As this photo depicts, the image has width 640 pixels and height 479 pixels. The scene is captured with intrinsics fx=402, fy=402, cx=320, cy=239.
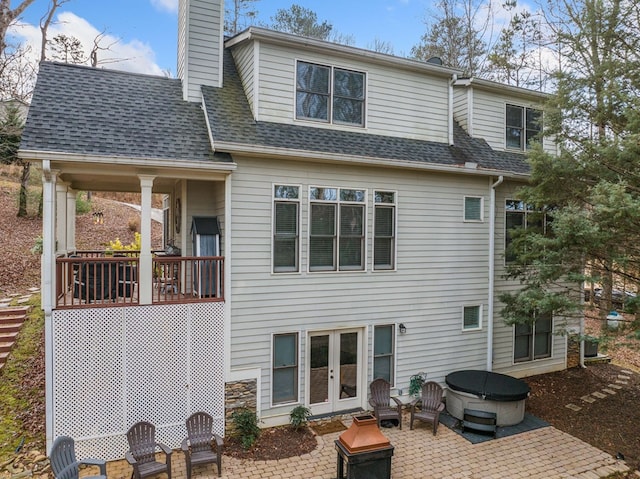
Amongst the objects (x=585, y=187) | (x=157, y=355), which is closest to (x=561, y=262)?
(x=585, y=187)

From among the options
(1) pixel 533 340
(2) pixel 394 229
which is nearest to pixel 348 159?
(2) pixel 394 229

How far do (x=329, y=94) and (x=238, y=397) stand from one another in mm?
6677

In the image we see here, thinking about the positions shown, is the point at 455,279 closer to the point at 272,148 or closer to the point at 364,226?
the point at 364,226

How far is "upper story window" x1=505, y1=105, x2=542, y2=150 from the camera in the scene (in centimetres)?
1144

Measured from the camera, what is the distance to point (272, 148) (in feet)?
25.0

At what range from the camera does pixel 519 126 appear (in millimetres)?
11539

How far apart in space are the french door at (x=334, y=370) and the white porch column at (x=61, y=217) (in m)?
6.00

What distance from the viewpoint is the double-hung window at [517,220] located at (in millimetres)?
10453

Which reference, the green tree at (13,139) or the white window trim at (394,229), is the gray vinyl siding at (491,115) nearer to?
the white window trim at (394,229)

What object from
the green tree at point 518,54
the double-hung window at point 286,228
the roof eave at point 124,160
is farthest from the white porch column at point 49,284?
the green tree at point 518,54

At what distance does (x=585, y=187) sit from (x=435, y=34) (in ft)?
42.1

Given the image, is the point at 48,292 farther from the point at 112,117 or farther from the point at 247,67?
the point at 247,67

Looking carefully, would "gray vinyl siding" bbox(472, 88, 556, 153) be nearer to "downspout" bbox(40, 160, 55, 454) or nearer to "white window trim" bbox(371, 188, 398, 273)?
"white window trim" bbox(371, 188, 398, 273)

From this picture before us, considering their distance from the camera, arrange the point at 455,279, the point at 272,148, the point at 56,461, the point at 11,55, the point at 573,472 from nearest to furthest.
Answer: the point at 56,461 < the point at 573,472 < the point at 272,148 < the point at 455,279 < the point at 11,55
